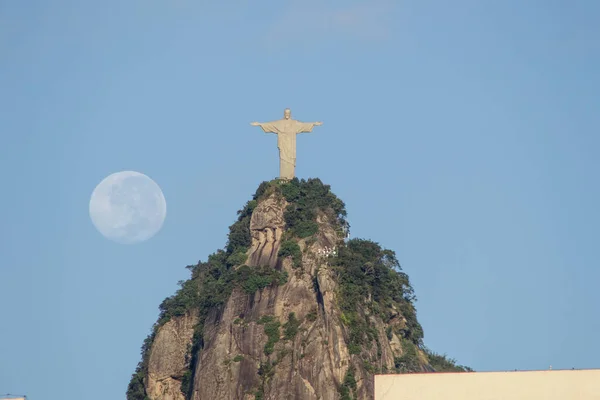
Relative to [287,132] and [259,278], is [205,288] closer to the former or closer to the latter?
[259,278]

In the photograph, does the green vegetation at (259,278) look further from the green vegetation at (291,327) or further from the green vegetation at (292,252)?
the green vegetation at (291,327)

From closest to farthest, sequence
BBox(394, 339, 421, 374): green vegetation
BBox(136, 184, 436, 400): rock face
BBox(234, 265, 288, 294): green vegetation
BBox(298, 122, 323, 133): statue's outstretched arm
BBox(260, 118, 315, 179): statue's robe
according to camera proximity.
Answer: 1. BBox(136, 184, 436, 400): rock face
2. BBox(394, 339, 421, 374): green vegetation
3. BBox(234, 265, 288, 294): green vegetation
4. BBox(298, 122, 323, 133): statue's outstretched arm
5. BBox(260, 118, 315, 179): statue's robe

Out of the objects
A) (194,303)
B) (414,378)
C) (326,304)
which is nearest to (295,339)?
(326,304)

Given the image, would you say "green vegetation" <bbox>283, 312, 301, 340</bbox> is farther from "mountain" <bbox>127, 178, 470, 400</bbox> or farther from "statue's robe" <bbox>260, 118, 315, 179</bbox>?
"statue's robe" <bbox>260, 118, 315, 179</bbox>

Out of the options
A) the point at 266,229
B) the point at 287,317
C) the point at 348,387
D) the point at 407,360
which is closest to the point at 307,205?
the point at 266,229

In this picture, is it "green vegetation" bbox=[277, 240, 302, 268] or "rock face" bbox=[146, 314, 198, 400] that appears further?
"rock face" bbox=[146, 314, 198, 400]

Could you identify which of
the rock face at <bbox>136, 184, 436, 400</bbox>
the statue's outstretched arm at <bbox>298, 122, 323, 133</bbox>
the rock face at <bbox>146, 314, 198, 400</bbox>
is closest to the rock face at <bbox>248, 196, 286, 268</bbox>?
the rock face at <bbox>136, 184, 436, 400</bbox>

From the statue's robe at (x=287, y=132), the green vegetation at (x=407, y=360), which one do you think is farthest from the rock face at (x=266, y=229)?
the green vegetation at (x=407, y=360)
